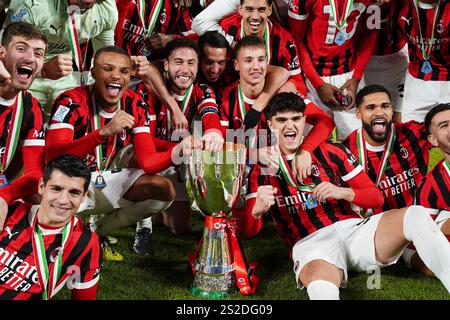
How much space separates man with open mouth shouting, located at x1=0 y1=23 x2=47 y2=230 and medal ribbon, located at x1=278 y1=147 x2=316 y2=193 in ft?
4.31

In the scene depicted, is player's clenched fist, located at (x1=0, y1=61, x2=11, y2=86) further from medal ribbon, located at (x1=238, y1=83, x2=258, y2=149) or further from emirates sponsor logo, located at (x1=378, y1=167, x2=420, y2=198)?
emirates sponsor logo, located at (x1=378, y1=167, x2=420, y2=198)

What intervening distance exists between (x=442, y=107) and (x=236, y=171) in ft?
4.25

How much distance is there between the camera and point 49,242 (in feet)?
10.2

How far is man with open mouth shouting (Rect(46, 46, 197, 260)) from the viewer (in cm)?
390

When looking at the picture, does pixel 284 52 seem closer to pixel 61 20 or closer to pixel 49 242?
pixel 61 20

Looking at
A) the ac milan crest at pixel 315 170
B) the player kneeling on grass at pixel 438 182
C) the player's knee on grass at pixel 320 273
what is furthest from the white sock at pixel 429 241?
the ac milan crest at pixel 315 170

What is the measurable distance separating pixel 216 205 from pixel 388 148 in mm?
1252

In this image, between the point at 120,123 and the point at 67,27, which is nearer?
the point at 120,123

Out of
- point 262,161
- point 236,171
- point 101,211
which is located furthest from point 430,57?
point 101,211

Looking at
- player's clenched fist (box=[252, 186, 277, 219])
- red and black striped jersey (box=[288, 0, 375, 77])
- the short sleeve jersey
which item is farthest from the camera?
red and black striped jersey (box=[288, 0, 375, 77])

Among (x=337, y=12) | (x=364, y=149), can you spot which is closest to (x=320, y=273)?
(x=364, y=149)

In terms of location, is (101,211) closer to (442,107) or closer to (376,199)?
(376,199)

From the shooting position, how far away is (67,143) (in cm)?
384

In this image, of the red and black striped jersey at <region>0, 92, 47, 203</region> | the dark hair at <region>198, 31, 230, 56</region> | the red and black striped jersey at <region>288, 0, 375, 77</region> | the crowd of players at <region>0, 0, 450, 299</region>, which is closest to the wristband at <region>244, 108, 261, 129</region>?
the crowd of players at <region>0, 0, 450, 299</region>
